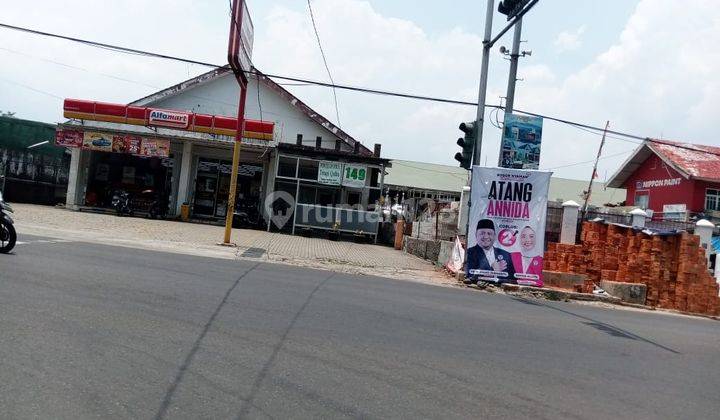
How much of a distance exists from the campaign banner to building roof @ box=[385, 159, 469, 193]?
23023 millimetres

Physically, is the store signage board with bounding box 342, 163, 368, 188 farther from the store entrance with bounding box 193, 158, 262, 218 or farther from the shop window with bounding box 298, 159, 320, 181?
the store entrance with bounding box 193, 158, 262, 218

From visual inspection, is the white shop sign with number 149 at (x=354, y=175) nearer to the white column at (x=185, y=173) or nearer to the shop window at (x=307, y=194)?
the shop window at (x=307, y=194)

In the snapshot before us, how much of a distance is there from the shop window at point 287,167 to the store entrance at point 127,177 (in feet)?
17.9

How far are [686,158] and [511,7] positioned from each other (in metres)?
24.3

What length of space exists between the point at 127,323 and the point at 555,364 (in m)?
4.73

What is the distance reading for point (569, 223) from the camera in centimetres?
1905

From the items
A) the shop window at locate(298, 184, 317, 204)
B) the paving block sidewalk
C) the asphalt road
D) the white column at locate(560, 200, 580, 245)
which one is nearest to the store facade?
the white column at locate(560, 200, 580, 245)

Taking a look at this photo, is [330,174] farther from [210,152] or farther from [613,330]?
[613,330]

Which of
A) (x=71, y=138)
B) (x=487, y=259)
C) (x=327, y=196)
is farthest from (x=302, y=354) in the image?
(x=71, y=138)

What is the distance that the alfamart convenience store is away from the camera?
25625 mm

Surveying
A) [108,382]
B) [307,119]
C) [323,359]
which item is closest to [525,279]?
[323,359]

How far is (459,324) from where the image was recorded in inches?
339

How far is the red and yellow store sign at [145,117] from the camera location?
25.6 meters

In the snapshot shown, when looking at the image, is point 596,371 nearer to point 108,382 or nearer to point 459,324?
point 459,324
